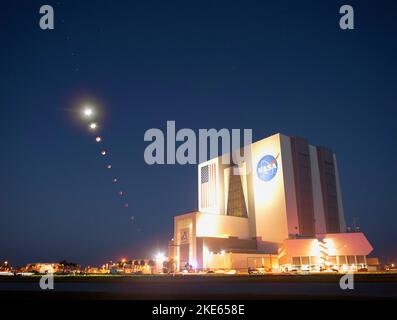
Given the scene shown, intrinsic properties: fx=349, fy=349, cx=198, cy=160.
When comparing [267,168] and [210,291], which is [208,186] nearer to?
[267,168]

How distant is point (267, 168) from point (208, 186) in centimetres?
2679

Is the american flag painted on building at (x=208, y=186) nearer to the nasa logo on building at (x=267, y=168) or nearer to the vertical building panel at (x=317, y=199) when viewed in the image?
the nasa logo on building at (x=267, y=168)

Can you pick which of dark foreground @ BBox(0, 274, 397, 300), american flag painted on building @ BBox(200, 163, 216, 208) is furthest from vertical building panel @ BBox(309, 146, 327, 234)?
dark foreground @ BBox(0, 274, 397, 300)

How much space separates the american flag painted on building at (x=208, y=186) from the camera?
113 metres

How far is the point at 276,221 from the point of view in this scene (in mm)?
88125

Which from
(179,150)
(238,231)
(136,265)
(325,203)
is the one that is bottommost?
(136,265)

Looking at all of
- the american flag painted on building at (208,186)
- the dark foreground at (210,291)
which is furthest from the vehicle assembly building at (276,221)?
the dark foreground at (210,291)

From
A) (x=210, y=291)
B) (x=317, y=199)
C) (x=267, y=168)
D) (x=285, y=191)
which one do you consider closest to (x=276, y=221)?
(x=285, y=191)
